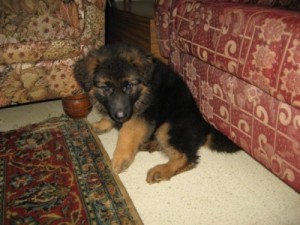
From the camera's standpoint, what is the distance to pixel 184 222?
4.76 ft

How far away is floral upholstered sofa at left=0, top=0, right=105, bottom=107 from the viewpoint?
2.15m

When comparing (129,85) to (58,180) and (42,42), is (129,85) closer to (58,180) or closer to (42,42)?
(58,180)

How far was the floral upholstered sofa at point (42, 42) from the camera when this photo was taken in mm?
2150

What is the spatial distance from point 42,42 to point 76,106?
0.63m

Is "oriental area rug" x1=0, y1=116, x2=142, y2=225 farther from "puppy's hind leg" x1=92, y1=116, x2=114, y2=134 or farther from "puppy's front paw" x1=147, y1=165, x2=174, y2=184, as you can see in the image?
"puppy's front paw" x1=147, y1=165, x2=174, y2=184

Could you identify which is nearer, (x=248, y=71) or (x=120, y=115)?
(x=248, y=71)

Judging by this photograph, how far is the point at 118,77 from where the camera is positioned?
1.77 metres

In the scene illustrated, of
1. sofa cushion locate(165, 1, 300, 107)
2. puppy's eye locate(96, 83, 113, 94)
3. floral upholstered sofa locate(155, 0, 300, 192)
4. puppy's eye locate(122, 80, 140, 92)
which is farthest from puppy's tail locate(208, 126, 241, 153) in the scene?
puppy's eye locate(96, 83, 113, 94)

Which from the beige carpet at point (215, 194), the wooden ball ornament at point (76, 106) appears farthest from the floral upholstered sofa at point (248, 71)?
the wooden ball ornament at point (76, 106)

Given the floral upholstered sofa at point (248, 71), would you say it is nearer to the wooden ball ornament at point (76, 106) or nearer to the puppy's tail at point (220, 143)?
the puppy's tail at point (220, 143)

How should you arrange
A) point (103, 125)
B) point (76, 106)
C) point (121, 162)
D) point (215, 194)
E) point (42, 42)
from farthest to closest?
point (76, 106), point (103, 125), point (42, 42), point (121, 162), point (215, 194)

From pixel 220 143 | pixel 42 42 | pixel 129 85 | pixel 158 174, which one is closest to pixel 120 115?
pixel 129 85

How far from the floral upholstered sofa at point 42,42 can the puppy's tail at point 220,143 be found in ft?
4.18

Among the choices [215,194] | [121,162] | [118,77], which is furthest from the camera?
[121,162]
